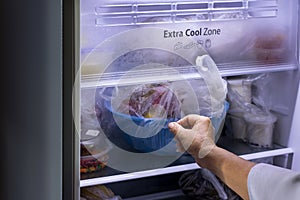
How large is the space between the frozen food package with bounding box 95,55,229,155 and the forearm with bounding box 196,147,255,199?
0.11 m

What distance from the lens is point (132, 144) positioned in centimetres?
151

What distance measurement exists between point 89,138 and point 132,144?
134 millimetres

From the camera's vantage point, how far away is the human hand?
1467mm

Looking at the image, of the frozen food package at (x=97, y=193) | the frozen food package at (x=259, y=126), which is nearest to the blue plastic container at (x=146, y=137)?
the frozen food package at (x=97, y=193)

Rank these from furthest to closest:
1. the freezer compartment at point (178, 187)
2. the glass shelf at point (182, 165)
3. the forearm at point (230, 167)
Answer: the freezer compartment at point (178, 187)
the glass shelf at point (182, 165)
the forearm at point (230, 167)

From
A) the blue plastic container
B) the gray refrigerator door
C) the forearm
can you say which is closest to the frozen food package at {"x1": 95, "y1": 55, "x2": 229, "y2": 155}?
the blue plastic container

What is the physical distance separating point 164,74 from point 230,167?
0.31 meters

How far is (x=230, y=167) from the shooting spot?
54.2 inches

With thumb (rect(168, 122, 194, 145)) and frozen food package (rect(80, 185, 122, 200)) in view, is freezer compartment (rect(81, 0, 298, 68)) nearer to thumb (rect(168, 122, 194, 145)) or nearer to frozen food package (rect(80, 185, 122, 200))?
thumb (rect(168, 122, 194, 145))

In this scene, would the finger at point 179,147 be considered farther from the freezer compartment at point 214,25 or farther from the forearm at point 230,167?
the freezer compartment at point 214,25

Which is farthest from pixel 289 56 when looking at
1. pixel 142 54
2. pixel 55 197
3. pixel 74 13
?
pixel 55 197

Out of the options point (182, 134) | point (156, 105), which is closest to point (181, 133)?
point (182, 134)

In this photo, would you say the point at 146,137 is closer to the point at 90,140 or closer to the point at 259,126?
the point at 90,140

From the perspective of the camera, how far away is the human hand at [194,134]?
147 centimetres
